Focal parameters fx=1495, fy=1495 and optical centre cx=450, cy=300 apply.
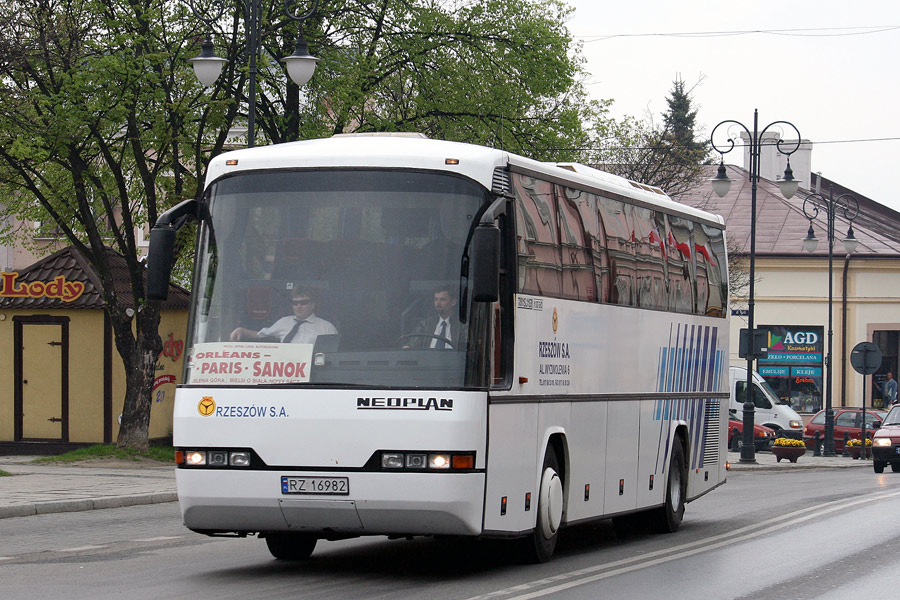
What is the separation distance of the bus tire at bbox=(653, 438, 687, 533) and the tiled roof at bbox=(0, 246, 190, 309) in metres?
14.6

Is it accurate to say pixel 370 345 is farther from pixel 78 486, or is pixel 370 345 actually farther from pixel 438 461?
pixel 78 486

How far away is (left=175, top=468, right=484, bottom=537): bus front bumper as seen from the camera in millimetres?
10305

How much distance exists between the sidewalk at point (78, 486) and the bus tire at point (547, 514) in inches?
296

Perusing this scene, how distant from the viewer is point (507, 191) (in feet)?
37.1

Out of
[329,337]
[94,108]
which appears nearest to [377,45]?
[94,108]

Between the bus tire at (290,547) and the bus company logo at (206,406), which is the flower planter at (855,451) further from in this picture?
the bus company logo at (206,406)

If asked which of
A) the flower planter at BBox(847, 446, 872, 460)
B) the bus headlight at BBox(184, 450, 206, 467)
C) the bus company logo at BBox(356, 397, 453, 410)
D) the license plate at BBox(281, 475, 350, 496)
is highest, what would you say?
the bus company logo at BBox(356, 397, 453, 410)

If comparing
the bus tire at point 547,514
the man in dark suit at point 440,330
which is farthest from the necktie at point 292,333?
the bus tire at point 547,514

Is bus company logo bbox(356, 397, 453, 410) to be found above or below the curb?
above

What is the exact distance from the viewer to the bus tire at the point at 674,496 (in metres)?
16.0

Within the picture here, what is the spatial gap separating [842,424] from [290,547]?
3677 centimetres

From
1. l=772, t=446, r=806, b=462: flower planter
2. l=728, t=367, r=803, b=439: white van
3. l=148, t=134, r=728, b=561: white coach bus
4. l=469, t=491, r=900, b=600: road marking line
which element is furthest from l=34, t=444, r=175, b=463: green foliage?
l=728, t=367, r=803, b=439: white van

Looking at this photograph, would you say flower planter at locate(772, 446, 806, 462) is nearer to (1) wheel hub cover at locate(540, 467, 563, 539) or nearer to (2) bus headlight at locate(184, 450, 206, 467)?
(1) wheel hub cover at locate(540, 467, 563, 539)

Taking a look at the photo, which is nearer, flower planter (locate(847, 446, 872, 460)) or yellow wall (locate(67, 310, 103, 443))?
yellow wall (locate(67, 310, 103, 443))
